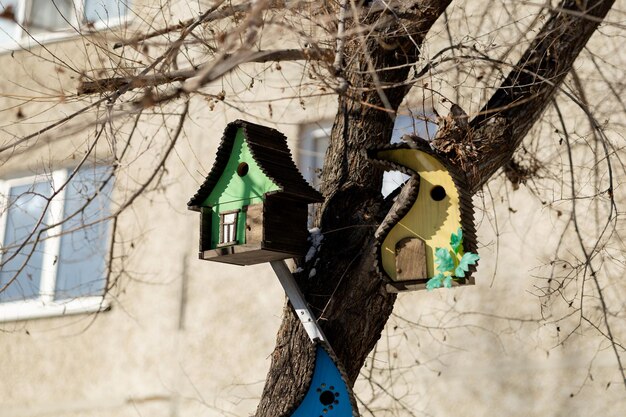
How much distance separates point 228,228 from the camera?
12.2 feet

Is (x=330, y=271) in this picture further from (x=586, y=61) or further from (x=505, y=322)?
(x=586, y=61)

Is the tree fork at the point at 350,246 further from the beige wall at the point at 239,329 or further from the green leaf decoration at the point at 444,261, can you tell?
the beige wall at the point at 239,329

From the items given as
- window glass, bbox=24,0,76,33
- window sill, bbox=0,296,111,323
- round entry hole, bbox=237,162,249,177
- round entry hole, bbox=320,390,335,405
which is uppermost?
window glass, bbox=24,0,76,33

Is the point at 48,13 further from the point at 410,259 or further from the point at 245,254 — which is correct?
the point at 410,259

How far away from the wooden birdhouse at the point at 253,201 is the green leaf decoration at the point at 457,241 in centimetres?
63

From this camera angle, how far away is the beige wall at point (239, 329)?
5176 mm

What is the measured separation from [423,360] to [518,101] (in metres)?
2.20

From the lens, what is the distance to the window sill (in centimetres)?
675

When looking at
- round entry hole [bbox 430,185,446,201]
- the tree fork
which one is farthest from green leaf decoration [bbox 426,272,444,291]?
the tree fork

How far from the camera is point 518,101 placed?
12.7 ft

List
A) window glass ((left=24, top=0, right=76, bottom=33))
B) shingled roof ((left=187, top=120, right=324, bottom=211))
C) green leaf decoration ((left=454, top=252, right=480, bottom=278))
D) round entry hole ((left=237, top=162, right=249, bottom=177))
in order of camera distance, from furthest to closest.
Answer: window glass ((left=24, top=0, right=76, bottom=33))
round entry hole ((left=237, top=162, right=249, bottom=177))
shingled roof ((left=187, top=120, right=324, bottom=211))
green leaf decoration ((left=454, top=252, right=480, bottom=278))

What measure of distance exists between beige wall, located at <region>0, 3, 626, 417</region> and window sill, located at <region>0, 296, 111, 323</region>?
2.3 inches

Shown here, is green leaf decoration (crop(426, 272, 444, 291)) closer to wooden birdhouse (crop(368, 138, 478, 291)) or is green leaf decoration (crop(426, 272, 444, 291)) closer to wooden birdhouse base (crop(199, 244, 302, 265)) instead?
wooden birdhouse (crop(368, 138, 478, 291))

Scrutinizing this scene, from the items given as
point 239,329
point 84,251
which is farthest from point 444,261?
point 84,251
